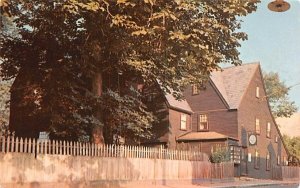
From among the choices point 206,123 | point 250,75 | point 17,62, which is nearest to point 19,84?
point 17,62

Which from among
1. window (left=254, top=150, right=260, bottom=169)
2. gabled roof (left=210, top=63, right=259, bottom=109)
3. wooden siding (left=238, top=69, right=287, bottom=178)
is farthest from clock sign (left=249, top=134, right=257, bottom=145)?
gabled roof (left=210, top=63, right=259, bottom=109)

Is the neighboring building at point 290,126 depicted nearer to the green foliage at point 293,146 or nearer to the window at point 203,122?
the green foliage at point 293,146

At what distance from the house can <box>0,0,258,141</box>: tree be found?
9.44m

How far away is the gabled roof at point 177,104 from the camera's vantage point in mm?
36219

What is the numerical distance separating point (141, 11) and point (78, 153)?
29.1ft

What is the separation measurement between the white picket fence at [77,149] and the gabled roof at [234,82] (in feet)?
44.8

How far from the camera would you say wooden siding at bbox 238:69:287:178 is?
38.7 metres

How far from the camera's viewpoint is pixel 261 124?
140 feet

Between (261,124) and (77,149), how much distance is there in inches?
1093

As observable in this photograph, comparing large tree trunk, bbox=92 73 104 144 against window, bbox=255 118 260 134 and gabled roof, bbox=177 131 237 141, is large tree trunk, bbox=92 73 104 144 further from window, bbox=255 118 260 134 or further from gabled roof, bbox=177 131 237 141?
window, bbox=255 118 260 134

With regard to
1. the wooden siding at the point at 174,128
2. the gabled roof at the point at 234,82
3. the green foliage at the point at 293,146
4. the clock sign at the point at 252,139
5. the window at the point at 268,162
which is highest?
the gabled roof at the point at 234,82

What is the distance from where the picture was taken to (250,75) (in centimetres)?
4103

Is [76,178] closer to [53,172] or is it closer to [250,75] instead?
[53,172]

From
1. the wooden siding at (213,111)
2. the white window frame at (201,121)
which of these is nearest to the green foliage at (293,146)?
the wooden siding at (213,111)
